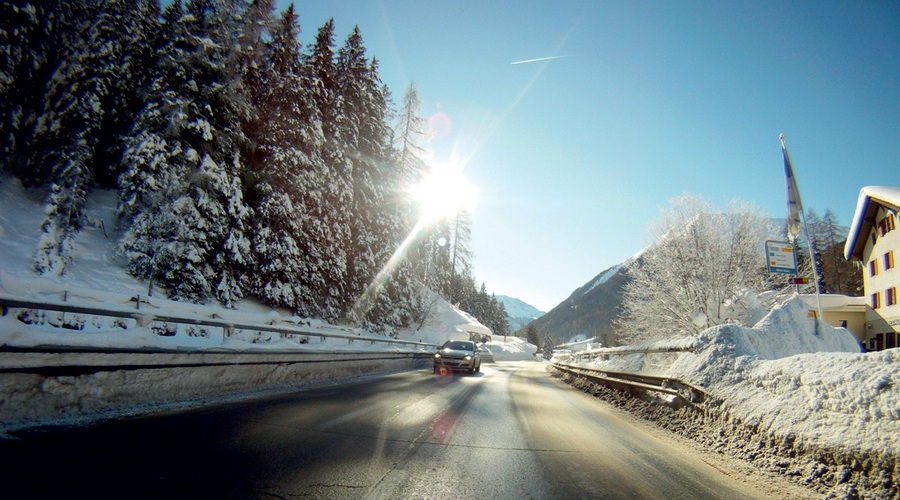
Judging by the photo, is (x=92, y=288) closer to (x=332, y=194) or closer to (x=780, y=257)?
(x=332, y=194)

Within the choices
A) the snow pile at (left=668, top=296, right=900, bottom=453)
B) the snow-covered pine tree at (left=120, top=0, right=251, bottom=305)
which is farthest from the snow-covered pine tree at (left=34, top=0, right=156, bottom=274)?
the snow pile at (left=668, top=296, right=900, bottom=453)

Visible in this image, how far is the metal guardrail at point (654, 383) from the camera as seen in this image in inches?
254

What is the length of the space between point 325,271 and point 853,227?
36632 millimetres

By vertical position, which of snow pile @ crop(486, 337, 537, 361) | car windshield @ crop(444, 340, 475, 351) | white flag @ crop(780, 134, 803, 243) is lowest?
snow pile @ crop(486, 337, 537, 361)

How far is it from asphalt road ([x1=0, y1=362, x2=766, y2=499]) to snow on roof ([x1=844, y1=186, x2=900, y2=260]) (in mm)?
28060

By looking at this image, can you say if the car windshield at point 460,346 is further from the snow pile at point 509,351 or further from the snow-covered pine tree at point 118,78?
the snow pile at point 509,351

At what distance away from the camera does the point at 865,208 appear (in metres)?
28.0

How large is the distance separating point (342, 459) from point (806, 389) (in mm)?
5006

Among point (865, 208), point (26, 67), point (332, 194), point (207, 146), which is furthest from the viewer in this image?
point (865, 208)

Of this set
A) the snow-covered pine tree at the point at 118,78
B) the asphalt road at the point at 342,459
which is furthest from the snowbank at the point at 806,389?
the snow-covered pine tree at the point at 118,78

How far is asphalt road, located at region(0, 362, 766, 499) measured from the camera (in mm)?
3141

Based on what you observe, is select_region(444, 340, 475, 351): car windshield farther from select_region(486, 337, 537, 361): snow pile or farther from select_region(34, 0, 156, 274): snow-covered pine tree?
select_region(486, 337, 537, 361): snow pile

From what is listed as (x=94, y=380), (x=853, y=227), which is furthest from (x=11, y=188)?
(x=853, y=227)

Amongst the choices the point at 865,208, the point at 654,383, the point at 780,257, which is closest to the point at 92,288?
the point at 654,383
